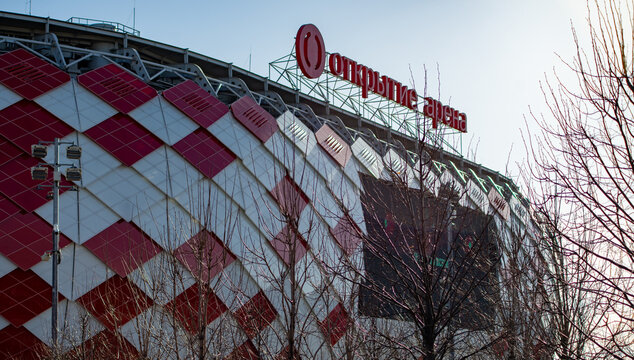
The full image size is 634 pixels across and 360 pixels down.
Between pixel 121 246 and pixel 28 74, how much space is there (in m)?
8.18

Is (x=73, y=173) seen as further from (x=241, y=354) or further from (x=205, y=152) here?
(x=205, y=152)

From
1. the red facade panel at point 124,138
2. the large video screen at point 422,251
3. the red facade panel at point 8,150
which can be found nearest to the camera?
the large video screen at point 422,251

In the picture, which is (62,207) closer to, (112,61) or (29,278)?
(29,278)

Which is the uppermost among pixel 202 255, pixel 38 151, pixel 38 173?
pixel 38 151

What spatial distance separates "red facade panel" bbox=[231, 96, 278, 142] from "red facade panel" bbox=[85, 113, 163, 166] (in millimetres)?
4712

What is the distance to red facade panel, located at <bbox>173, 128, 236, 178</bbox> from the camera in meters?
30.0

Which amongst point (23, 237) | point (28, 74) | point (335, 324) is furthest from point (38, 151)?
point (28, 74)

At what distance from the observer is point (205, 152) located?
30.7m

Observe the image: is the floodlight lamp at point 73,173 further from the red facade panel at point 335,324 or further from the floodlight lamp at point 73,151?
the red facade panel at point 335,324

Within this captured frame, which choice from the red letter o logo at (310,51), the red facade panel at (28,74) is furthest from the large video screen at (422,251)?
the red letter o logo at (310,51)

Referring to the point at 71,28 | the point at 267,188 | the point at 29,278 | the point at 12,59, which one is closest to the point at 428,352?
the point at 29,278

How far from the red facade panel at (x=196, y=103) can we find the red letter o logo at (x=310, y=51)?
371 inches

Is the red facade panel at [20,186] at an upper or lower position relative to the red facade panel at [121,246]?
upper

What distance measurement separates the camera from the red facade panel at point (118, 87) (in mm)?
29234
